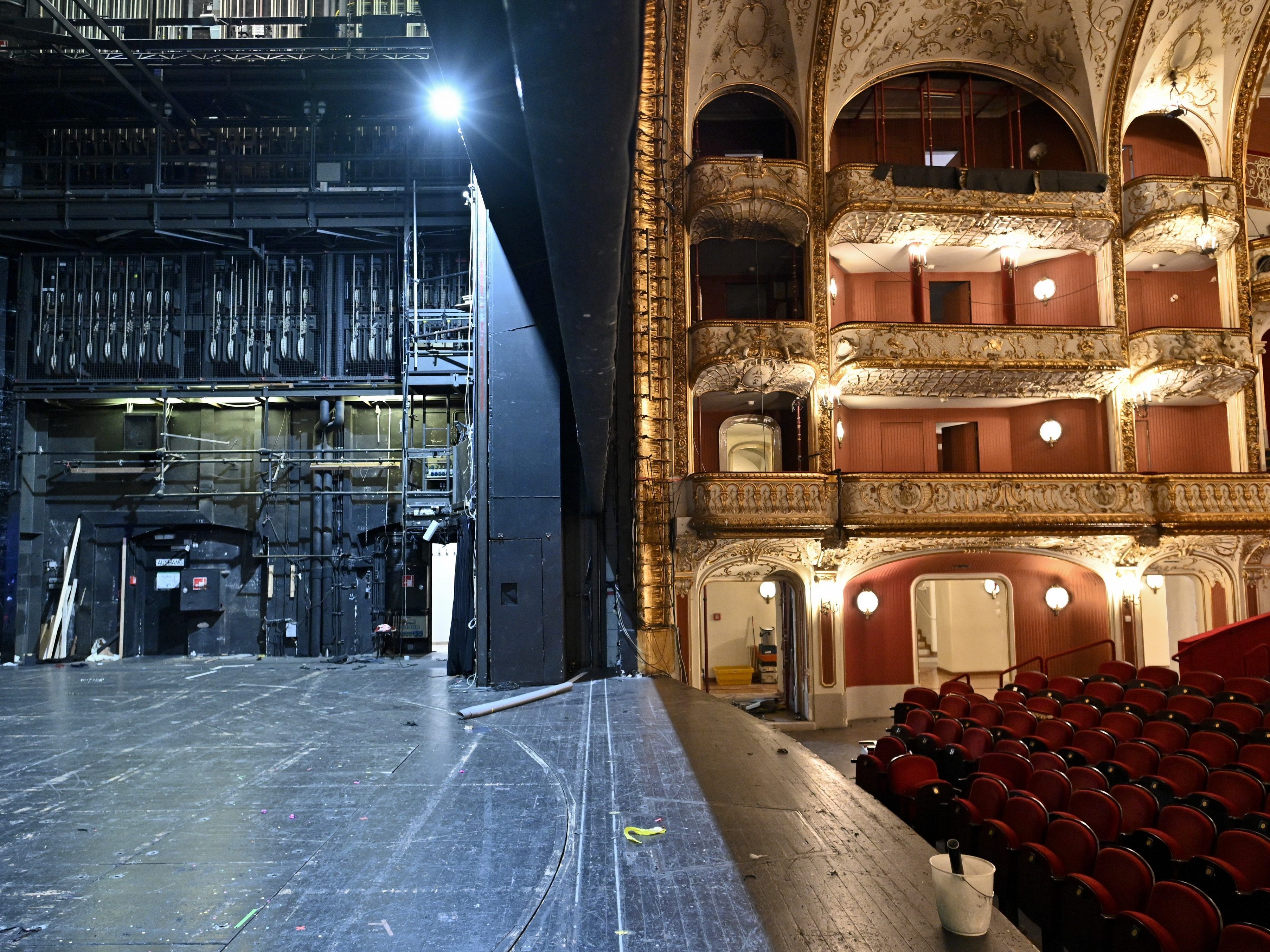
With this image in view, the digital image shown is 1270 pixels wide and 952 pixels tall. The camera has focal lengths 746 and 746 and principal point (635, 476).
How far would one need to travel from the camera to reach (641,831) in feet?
13.7

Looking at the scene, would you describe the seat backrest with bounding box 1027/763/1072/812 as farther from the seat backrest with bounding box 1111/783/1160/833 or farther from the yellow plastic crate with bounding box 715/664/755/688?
the yellow plastic crate with bounding box 715/664/755/688

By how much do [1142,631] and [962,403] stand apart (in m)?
5.91

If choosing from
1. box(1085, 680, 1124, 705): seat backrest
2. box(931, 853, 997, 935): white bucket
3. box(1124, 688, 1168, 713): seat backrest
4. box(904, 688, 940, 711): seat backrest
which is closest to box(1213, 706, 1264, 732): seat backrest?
box(1124, 688, 1168, 713): seat backrest

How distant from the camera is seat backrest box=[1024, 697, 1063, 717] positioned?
891 cm

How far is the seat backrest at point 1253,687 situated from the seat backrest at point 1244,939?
22.2 feet

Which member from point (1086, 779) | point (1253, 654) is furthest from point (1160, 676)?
point (1086, 779)

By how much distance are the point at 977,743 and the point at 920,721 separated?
1140mm

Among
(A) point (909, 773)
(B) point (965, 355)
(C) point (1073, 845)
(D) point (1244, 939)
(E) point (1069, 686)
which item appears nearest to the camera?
(D) point (1244, 939)

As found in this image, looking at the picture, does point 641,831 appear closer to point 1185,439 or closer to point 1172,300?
point 1185,439

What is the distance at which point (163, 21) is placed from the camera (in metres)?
13.6

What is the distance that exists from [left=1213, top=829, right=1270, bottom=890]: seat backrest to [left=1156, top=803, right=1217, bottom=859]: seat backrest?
15 cm

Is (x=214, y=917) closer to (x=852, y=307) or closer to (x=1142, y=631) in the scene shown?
(x=852, y=307)

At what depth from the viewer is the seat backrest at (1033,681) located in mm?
11328

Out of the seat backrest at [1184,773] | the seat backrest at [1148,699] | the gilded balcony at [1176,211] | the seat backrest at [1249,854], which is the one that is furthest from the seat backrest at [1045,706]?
the gilded balcony at [1176,211]
